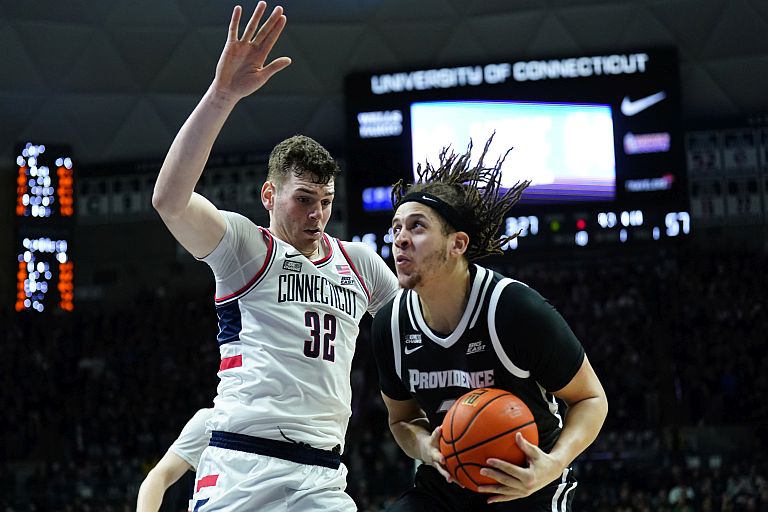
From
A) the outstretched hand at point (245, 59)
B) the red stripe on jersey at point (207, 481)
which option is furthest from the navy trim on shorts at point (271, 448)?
the outstretched hand at point (245, 59)

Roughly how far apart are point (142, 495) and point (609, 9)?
1359 centimetres

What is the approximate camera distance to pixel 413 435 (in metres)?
4.09

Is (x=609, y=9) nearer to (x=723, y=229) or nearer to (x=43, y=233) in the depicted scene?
(x=723, y=229)

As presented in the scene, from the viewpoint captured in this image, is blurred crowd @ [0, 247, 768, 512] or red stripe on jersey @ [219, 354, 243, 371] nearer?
red stripe on jersey @ [219, 354, 243, 371]

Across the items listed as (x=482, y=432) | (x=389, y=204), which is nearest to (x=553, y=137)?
(x=389, y=204)

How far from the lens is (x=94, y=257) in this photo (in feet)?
67.8

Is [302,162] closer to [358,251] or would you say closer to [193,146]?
[358,251]

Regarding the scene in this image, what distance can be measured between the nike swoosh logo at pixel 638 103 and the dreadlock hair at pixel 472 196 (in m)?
10.2

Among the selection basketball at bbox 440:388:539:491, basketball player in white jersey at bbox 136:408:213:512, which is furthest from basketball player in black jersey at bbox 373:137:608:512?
basketball player in white jersey at bbox 136:408:213:512

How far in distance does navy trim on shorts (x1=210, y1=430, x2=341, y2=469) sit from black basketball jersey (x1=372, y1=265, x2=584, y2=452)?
53 centimetres

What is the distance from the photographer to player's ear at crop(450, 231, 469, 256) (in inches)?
157

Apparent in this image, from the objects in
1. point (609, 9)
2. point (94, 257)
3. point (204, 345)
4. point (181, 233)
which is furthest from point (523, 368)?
point (94, 257)

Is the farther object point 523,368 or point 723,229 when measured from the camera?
point 723,229

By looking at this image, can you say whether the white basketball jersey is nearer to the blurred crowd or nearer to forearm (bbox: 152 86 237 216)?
forearm (bbox: 152 86 237 216)
